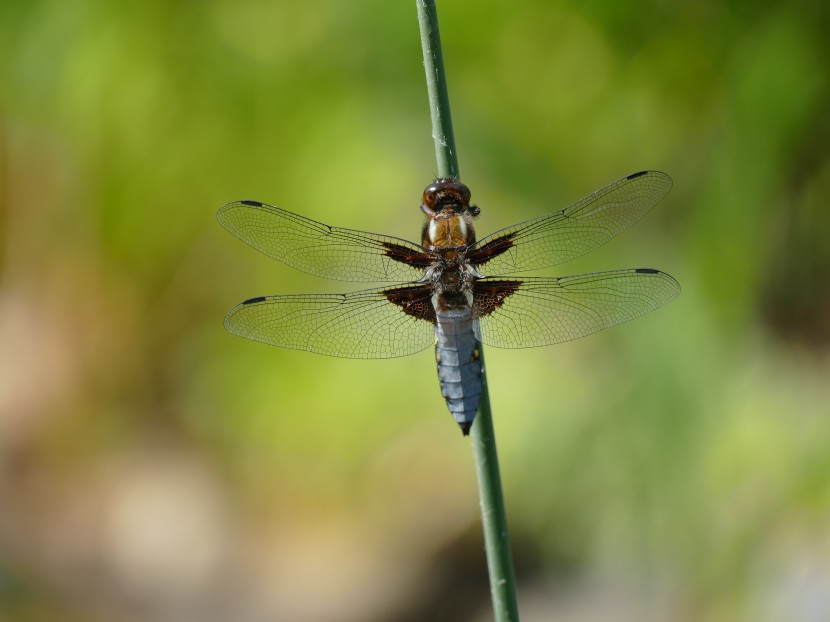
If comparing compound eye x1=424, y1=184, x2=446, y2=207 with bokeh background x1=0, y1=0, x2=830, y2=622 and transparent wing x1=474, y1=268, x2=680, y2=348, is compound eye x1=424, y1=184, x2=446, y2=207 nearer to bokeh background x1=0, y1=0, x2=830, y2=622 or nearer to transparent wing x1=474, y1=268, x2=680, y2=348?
transparent wing x1=474, y1=268, x2=680, y2=348

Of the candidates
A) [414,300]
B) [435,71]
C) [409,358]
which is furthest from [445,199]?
[409,358]

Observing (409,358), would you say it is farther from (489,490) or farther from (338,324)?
(489,490)

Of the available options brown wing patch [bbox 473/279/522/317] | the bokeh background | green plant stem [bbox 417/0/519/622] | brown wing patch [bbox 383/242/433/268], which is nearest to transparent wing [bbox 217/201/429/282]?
brown wing patch [bbox 383/242/433/268]

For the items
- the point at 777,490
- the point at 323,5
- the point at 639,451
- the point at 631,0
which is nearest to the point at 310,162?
the point at 323,5

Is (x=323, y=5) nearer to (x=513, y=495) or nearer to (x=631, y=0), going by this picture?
(x=631, y=0)

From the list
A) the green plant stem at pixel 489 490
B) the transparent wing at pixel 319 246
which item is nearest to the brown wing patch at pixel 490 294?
the transparent wing at pixel 319 246

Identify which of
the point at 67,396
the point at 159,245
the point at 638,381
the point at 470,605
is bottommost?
the point at 470,605

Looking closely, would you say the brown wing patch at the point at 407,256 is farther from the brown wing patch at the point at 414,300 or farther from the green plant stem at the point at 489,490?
the green plant stem at the point at 489,490
